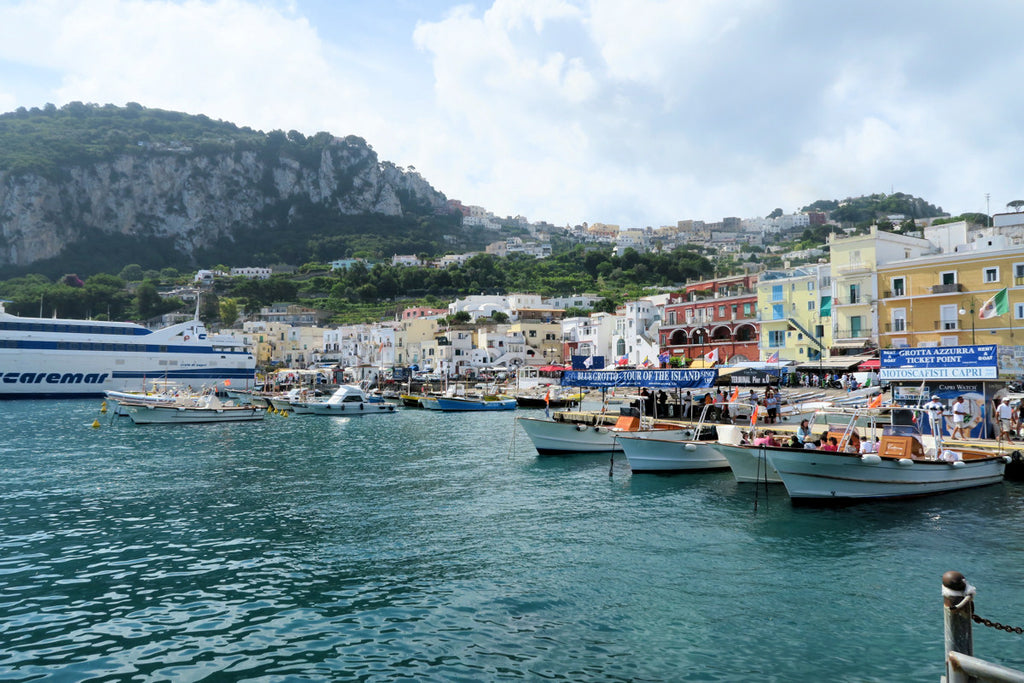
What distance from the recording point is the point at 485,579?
1213 centimetres

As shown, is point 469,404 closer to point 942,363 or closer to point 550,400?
point 550,400

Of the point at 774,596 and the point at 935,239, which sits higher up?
the point at 935,239

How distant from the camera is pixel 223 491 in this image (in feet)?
69.5

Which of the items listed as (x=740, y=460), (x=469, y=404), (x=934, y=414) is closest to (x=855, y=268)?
(x=934, y=414)

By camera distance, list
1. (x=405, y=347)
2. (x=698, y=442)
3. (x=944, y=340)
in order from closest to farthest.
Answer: (x=698, y=442) < (x=944, y=340) < (x=405, y=347)

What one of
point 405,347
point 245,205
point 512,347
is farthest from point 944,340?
point 245,205

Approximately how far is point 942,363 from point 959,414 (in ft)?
6.55

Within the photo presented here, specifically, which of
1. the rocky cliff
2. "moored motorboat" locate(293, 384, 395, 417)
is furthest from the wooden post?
the rocky cliff

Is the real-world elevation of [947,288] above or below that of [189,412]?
above

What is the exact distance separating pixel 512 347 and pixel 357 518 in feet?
255

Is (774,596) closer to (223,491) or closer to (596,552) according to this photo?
(596,552)

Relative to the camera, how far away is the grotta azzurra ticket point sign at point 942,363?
73.6 feet

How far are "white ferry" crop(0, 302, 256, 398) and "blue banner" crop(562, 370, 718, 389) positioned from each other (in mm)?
55338

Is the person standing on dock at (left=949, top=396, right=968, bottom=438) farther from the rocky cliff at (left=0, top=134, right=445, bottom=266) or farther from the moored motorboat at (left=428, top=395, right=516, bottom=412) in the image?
the rocky cliff at (left=0, top=134, right=445, bottom=266)
